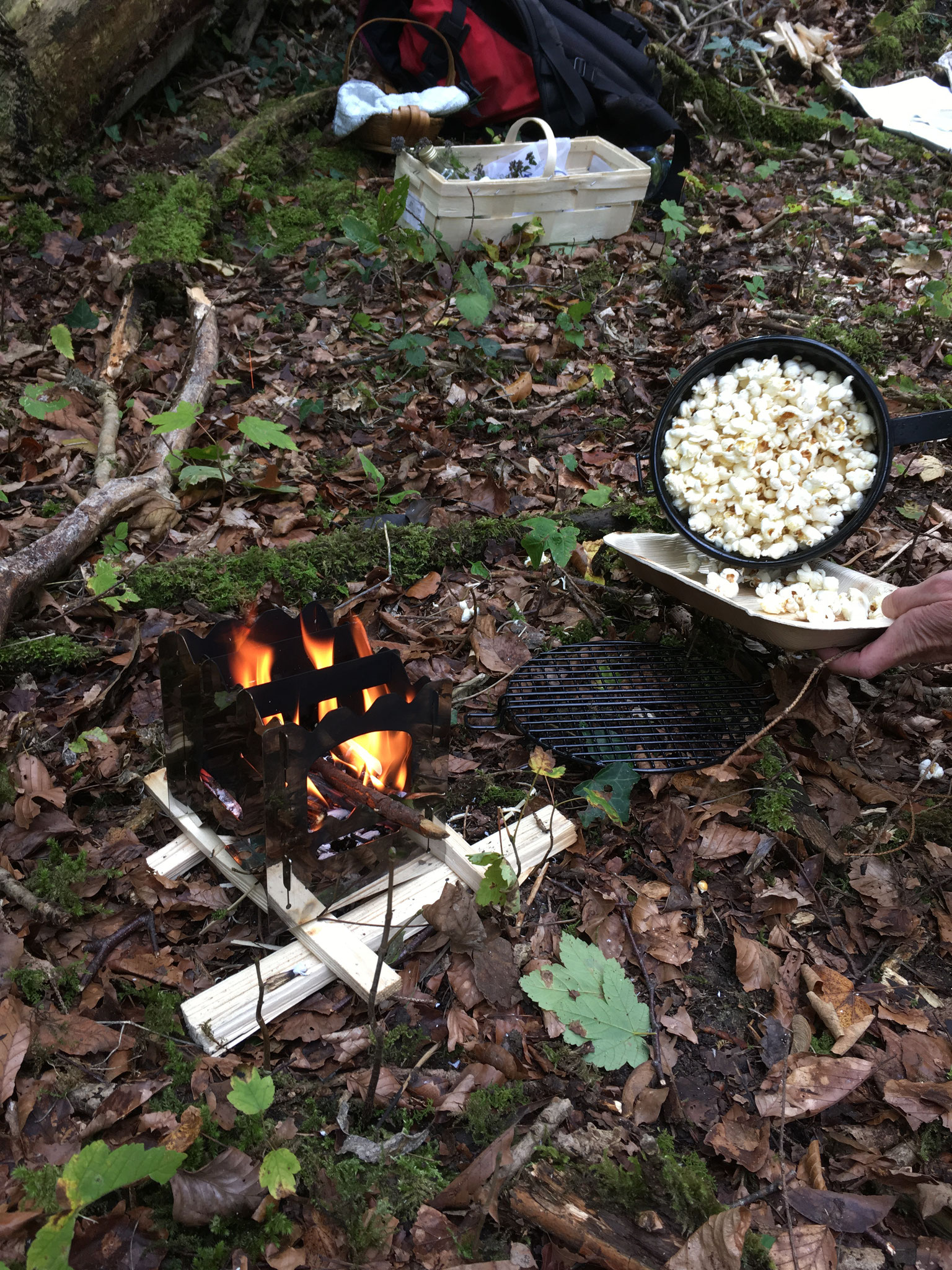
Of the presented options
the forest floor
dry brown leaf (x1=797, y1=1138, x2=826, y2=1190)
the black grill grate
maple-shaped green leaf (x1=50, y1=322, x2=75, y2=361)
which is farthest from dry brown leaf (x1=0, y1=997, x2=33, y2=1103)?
maple-shaped green leaf (x1=50, y1=322, x2=75, y2=361)

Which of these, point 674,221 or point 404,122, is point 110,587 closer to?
point 674,221

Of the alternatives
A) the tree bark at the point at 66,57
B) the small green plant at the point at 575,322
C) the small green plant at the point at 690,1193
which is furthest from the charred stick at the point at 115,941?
the tree bark at the point at 66,57

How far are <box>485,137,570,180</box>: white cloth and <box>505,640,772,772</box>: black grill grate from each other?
13.9ft

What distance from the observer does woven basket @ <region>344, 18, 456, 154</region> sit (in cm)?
646

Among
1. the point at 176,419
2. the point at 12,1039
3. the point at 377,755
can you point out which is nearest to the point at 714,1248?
the point at 377,755

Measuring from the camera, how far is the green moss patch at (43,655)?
129 inches

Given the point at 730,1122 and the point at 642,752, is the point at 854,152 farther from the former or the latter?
the point at 730,1122

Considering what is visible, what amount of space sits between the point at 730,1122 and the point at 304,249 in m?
6.03

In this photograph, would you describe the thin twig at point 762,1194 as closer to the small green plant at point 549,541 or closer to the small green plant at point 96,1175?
the small green plant at point 96,1175

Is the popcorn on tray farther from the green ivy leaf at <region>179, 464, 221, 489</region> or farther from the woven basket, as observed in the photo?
the woven basket

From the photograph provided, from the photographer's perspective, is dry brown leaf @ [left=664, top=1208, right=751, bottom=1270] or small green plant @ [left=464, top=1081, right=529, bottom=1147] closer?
dry brown leaf @ [left=664, top=1208, right=751, bottom=1270]

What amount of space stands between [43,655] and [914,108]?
862cm

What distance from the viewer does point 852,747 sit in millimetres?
3189

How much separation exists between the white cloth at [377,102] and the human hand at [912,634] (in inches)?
214
